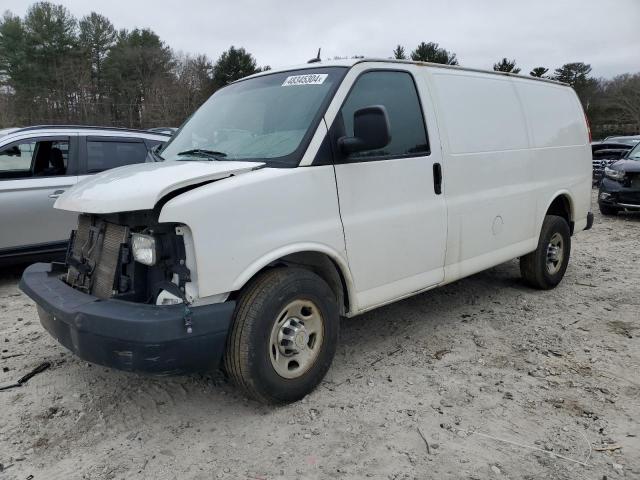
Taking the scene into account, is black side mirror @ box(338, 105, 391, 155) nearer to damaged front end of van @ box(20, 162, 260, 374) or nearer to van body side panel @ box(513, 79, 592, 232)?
damaged front end of van @ box(20, 162, 260, 374)

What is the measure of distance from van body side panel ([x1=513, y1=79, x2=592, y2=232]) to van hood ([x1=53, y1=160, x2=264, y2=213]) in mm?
3285

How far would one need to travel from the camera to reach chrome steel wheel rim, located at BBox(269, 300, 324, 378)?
315 cm

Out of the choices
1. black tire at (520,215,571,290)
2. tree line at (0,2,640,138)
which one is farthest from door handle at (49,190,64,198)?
tree line at (0,2,640,138)

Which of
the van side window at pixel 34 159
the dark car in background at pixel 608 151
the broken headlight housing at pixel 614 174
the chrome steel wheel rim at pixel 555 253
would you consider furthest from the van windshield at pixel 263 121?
the dark car in background at pixel 608 151

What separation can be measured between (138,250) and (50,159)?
4052 millimetres

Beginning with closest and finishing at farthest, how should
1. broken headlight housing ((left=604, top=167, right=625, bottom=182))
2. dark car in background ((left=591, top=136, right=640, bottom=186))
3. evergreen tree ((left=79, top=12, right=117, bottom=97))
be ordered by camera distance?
broken headlight housing ((left=604, top=167, right=625, bottom=182)) → dark car in background ((left=591, top=136, right=640, bottom=186)) → evergreen tree ((left=79, top=12, right=117, bottom=97))

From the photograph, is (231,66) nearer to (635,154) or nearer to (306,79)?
(635,154)

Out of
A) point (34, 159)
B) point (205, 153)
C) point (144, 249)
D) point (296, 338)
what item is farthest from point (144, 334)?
point (34, 159)

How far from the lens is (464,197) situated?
424cm

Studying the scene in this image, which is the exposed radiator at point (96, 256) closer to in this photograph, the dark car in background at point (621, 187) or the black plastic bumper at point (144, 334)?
the black plastic bumper at point (144, 334)

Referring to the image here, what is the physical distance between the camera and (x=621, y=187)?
1084 centimetres

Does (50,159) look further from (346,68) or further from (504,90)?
(504,90)

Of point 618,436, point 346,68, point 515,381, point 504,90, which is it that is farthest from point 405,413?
point 504,90

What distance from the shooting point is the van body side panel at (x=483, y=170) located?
4172mm
